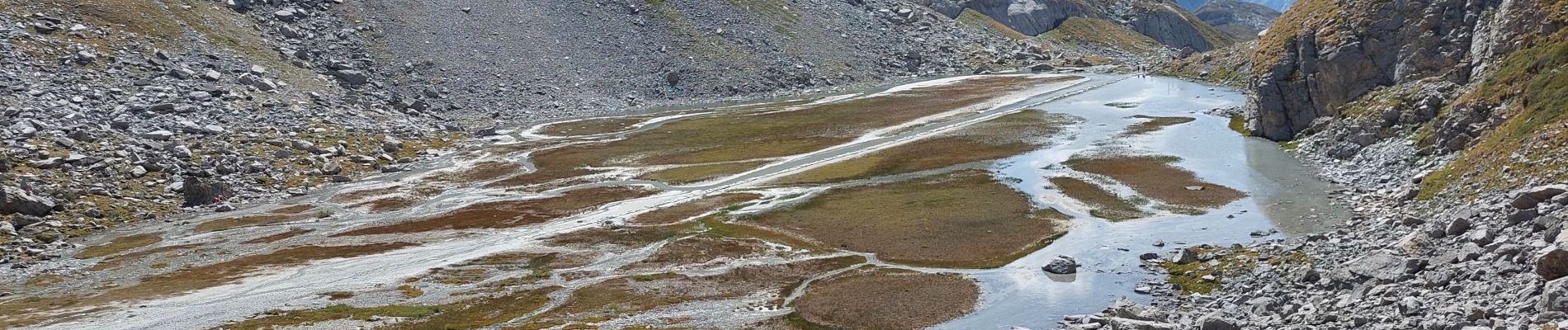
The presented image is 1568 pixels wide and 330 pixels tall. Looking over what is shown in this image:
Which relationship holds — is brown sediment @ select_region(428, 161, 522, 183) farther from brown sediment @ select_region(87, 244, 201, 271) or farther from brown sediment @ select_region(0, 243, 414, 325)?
brown sediment @ select_region(87, 244, 201, 271)

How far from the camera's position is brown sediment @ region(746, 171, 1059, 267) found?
63.8 meters

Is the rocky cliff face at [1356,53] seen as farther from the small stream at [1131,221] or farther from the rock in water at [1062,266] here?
the rock in water at [1062,266]

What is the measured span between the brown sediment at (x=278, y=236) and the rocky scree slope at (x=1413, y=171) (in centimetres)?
5365

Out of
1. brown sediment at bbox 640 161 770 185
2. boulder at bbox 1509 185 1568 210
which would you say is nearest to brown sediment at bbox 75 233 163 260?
brown sediment at bbox 640 161 770 185

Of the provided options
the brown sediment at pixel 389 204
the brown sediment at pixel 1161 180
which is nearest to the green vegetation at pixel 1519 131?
the brown sediment at pixel 1161 180

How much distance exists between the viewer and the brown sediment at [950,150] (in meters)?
95.3

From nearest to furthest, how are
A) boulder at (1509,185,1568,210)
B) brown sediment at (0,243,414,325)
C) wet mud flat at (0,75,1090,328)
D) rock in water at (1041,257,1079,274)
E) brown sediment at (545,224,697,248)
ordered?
1. boulder at (1509,185,1568,210)
2. wet mud flat at (0,75,1090,328)
3. brown sediment at (0,243,414,325)
4. rock in water at (1041,257,1079,274)
5. brown sediment at (545,224,697,248)

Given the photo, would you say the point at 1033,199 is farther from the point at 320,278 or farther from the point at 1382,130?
the point at 320,278

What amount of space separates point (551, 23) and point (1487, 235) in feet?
500

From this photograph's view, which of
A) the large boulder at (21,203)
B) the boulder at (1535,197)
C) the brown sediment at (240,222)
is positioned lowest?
the brown sediment at (240,222)

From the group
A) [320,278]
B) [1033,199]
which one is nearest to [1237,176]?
[1033,199]

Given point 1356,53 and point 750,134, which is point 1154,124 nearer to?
point 1356,53

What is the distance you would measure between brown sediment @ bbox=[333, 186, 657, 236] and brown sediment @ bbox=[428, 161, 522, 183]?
12.8 meters

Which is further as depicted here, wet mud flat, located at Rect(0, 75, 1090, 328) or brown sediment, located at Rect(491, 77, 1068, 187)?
brown sediment, located at Rect(491, 77, 1068, 187)
